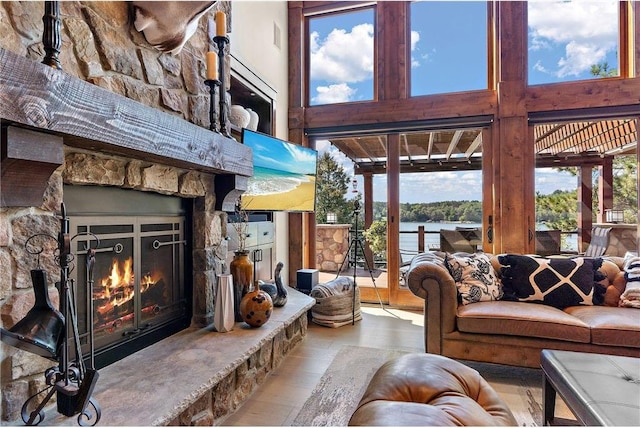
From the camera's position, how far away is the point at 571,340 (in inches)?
92.7

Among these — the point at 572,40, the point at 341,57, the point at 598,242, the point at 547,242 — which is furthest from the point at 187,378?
the point at 572,40

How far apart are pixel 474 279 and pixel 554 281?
619 mm

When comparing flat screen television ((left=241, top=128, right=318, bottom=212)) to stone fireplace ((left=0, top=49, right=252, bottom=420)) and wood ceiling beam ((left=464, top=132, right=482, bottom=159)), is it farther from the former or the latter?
wood ceiling beam ((left=464, top=132, right=482, bottom=159))

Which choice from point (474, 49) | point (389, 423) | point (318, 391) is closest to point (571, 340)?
point (318, 391)

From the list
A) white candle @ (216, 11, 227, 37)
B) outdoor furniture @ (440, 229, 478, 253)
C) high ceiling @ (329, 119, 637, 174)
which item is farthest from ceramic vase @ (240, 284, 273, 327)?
outdoor furniture @ (440, 229, 478, 253)

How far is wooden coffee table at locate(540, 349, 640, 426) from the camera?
129 centimetres

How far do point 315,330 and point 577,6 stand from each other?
459 cm

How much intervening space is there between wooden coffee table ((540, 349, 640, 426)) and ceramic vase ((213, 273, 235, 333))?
5.82 feet

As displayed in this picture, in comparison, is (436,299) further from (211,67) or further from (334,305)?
(211,67)

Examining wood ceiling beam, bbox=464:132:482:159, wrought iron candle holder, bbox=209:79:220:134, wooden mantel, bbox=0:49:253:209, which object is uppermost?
wood ceiling beam, bbox=464:132:482:159

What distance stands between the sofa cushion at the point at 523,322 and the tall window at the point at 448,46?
282 cm

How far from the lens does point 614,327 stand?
7.49 feet

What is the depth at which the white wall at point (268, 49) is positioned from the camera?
3.49 m

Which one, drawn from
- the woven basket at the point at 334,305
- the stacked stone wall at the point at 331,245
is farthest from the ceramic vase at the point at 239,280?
the stacked stone wall at the point at 331,245
